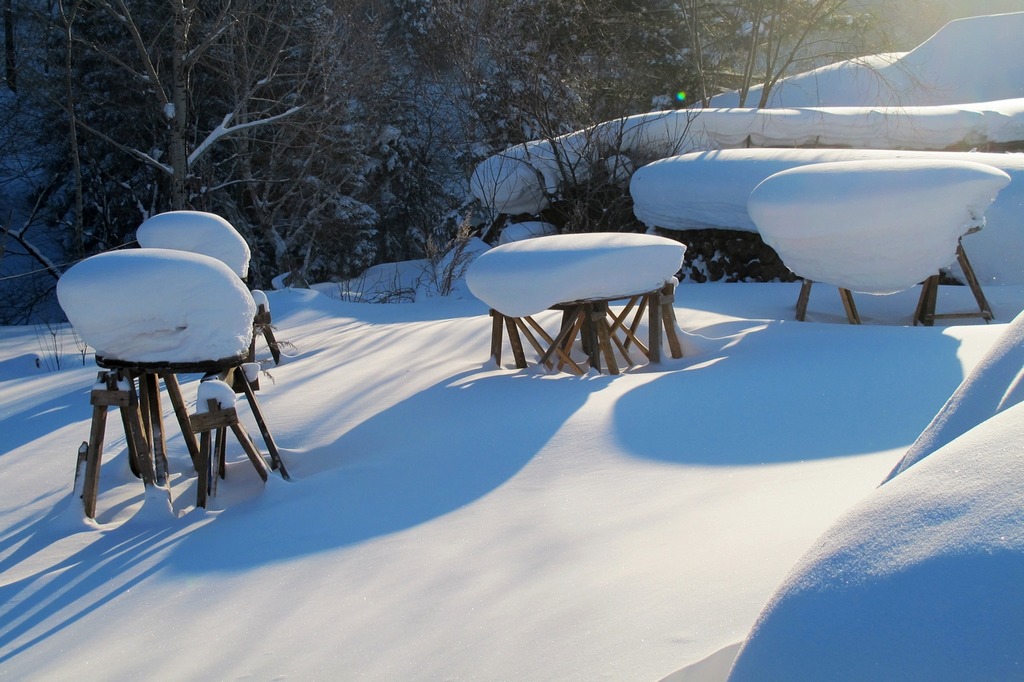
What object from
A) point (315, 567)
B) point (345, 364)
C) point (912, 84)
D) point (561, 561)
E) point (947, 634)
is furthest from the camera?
point (912, 84)

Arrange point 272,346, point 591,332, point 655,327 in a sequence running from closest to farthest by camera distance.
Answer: point 591,332, point 655,327, point 272,346

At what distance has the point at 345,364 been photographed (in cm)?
648

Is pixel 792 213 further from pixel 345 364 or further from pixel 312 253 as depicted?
pixel 312 253

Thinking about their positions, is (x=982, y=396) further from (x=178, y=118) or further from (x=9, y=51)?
(x=9, y=51)

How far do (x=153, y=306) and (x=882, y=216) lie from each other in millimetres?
4954

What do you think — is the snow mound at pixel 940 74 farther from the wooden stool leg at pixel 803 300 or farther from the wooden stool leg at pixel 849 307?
the wooden stool leg at pixel 849 307

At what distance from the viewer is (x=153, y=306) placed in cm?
398

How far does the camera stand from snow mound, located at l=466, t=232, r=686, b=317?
5656mm

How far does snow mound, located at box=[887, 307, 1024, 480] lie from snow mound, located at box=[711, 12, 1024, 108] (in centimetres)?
1679

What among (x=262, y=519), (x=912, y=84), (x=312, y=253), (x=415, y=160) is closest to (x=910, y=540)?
(x=262, y=519)

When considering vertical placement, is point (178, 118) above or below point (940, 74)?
below

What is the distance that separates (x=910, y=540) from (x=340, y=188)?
62.8ft

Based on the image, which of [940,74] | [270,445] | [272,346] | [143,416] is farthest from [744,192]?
[940,74]

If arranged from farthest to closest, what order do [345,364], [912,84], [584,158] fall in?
1. [912,84]
2. [584,158]
3. [345,364]
